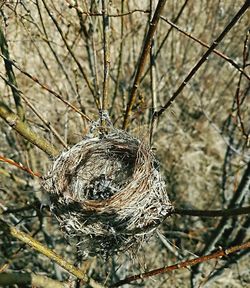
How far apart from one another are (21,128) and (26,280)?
2.19 ft

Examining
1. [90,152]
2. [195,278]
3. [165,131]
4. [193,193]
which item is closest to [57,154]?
[90,152]

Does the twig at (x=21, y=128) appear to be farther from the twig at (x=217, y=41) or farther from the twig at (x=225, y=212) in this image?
the twig at (x=225, y=212)

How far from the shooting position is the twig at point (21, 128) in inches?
Answer: 70.7

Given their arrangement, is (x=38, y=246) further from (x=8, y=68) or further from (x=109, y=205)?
(x=8, y=68)

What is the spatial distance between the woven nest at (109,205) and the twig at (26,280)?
243 millimetres

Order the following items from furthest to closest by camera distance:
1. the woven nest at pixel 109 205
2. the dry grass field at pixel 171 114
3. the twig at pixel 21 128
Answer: the dry grass field at pixel 171 114 → the woven nest at pixel 109 205 → the twig at pixel 21 128

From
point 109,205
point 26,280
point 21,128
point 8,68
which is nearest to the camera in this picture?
point 26,280

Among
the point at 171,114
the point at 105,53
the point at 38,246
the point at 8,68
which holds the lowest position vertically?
the point at 38,246

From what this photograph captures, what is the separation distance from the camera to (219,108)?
607 cm

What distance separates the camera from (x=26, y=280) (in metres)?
1.58

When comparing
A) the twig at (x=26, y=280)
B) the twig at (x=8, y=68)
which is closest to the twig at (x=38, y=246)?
the twig at (x=26, y=280)

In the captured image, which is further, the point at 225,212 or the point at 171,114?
the point at 171,114

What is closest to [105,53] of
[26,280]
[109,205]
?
[109,205]

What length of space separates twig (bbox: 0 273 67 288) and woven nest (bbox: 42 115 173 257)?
0.80 ft
